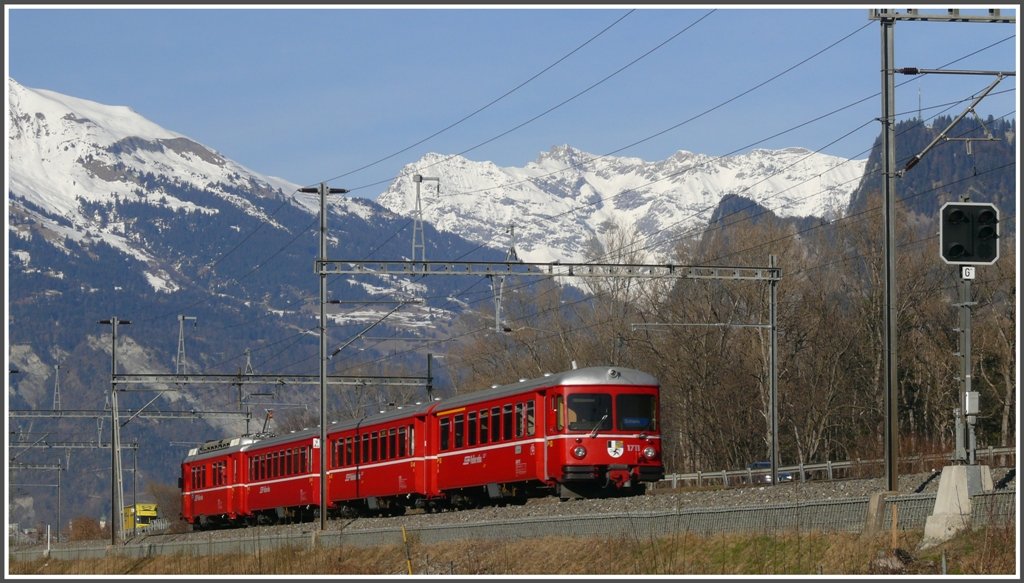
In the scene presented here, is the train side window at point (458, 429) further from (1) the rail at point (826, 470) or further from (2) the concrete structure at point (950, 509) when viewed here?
(2) the concrete structure at point (950, 509)

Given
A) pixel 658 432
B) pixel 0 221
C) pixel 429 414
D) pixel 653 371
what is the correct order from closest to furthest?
pixel 0 221, pixel 658 432, pixel 429 414, pixel 653 371

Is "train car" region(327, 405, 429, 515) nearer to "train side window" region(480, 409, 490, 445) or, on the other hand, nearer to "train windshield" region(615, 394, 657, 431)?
"train side window" region(480, 409, 490, 445)

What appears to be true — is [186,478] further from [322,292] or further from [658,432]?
[658,432]

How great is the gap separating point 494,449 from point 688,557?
43.6ft

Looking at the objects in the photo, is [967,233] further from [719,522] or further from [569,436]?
[569,436]

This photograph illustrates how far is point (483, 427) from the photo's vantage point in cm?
3753

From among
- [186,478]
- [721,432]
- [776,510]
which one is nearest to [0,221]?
[776,510]

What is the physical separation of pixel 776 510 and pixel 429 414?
17.9 meters

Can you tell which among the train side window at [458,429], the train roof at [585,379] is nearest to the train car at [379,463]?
the train side window at [458,429]

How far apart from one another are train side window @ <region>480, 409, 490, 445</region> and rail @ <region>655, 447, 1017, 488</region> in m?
9.57

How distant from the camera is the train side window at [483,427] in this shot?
1470 inches

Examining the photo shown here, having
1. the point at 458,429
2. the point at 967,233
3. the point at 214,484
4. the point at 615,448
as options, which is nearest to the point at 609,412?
the point at 615,448

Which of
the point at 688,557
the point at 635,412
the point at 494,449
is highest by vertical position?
the point at 635,412

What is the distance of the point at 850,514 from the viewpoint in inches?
925
